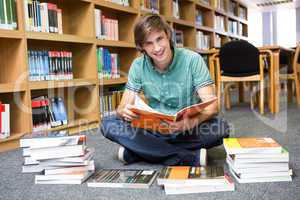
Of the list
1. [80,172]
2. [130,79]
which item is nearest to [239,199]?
[80,172]

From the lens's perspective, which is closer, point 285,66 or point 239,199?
point 239,199

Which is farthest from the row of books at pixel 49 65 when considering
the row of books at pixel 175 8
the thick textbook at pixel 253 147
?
the row of books at pixel 175 8

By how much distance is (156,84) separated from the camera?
70.0 inches

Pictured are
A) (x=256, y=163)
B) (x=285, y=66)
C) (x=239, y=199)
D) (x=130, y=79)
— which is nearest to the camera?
(x=239, y=199)

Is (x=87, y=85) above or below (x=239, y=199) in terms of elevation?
above

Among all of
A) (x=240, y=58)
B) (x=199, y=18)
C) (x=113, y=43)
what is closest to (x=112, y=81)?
(x=113, y=43)

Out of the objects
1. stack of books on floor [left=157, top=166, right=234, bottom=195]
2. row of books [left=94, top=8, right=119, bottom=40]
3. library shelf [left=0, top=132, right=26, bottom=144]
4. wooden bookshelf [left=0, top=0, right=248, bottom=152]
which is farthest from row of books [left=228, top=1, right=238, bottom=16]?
stack of books on floor [left=157, top=166, right=234, bottom=195]

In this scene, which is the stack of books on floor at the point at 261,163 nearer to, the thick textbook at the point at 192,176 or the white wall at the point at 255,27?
the thick textbook at the point at 192,176

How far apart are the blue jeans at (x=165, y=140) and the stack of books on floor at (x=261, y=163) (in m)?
0.29

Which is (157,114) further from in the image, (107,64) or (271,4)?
(271,4)

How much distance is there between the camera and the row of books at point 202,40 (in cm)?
541

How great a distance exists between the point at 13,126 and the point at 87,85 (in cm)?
81

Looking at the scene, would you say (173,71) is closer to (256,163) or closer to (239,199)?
(256,163)

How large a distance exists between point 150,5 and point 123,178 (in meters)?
2.99
